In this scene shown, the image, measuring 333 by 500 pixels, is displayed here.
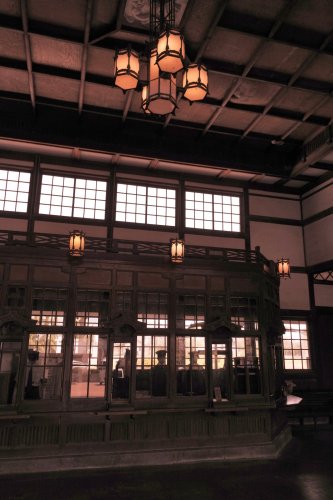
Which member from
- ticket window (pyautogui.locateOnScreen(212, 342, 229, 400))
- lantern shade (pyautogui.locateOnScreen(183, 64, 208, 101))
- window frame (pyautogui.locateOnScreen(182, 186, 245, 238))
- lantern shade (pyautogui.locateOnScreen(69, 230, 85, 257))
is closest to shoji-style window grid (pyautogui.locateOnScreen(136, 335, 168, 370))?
ticket window (pyautogui.locateOnScreen(212, 342, 229, 400))

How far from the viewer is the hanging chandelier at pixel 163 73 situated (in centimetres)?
488

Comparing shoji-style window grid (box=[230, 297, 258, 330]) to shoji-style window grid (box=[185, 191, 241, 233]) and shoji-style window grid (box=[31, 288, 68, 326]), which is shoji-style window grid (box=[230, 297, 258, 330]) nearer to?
shoji-style window grid (box=[185, 191, 241, 233])

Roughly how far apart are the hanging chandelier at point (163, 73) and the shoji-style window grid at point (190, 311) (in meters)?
5.21

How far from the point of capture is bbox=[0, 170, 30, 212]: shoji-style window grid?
11.0 meters

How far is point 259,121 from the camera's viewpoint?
10641mm

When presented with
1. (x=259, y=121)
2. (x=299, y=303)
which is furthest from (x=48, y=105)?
(x=299, y=303)

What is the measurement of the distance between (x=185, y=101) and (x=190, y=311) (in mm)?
5079

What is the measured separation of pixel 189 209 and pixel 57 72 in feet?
17.8

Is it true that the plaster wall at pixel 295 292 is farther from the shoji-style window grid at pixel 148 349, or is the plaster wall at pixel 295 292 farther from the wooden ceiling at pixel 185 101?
the shoji-style window grid at pixel 148 349

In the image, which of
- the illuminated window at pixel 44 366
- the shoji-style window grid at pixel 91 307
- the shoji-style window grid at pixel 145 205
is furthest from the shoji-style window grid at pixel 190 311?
the shoji-style window grid at pixel 145 205

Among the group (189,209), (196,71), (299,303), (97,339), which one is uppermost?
(189,209)

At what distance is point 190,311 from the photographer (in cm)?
966

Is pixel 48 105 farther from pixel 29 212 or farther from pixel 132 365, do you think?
pixel 132 365

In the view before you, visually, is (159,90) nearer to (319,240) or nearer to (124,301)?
(124,301)
